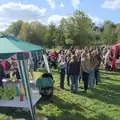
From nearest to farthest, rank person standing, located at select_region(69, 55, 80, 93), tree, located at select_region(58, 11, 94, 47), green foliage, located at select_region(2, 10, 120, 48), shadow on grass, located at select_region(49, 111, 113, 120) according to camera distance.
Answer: shadow on grass, located at select_region(49, 111, 113, 120) → person standing, located at select_region(69, 55, 80, 93) → tree, located at select_region(58, 11, 94, 47) → green foliage, located at select_region(2, 10, 120, 48)

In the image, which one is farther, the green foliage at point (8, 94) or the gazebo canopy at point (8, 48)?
the green foliage at point (8, 94)

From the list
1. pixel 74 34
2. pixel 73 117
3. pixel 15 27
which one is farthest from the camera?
pixel 15 27

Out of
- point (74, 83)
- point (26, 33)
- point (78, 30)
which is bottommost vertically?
point (74, 83)

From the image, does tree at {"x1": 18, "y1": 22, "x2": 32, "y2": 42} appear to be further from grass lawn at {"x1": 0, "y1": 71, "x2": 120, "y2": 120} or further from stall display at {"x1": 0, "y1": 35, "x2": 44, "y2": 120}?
stall display at {"x1": 0, "y1": 35, "x2": 44, "y2": 120}

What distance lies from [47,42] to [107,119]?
184 ft

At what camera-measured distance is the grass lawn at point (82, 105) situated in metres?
8.91

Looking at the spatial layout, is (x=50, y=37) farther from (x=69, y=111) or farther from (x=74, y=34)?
(x=69, y=111)

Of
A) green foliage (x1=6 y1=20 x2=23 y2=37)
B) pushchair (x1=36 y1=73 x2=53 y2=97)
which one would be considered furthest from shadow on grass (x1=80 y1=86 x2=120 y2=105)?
green foliage (x1=6 y1=20 x2=23 y2=37)

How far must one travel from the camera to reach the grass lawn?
8.91m

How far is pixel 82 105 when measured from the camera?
1023 cm

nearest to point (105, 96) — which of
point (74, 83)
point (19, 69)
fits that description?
point (74, 83)

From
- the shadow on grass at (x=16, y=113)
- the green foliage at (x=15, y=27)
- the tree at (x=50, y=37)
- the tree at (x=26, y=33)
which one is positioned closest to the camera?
the shadow on grass at (x=16, y=113)

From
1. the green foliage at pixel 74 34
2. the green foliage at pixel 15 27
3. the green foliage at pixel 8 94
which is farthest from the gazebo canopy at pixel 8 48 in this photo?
the green foliage at pixel 15 27

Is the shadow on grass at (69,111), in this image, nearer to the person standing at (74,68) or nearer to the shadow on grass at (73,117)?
the shadow on grass at (73,117)
